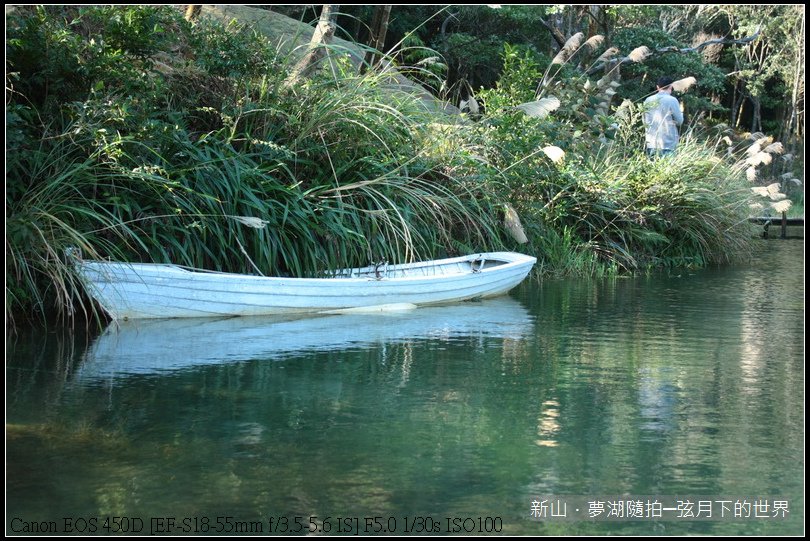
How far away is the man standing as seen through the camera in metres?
16.0

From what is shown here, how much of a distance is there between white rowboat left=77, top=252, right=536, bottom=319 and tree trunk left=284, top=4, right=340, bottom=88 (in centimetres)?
285

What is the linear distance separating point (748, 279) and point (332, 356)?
310 inches

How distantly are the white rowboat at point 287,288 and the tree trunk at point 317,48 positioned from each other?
2.85 meters

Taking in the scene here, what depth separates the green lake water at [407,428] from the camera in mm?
4344

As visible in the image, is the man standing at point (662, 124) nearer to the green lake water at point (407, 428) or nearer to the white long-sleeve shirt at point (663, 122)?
the white long-sleeve shirt at point (663, 122)

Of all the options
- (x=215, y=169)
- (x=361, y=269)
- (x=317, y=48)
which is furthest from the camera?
(x=317, y=48)

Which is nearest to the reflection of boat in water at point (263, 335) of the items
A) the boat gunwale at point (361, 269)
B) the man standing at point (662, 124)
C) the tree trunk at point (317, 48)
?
the boat gunwale at point (361, 269)

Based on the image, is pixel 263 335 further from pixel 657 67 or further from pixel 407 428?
pixel 657 67

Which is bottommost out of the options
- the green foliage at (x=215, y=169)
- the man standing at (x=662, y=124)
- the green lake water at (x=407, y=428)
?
the green lake water at (x=407, y=428)

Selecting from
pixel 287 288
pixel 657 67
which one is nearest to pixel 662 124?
pixel 287 288

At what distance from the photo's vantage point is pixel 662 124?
16.1 m

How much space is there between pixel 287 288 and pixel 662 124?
8485 mm

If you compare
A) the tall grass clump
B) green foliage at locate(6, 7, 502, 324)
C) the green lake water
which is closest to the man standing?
the tall grass clump

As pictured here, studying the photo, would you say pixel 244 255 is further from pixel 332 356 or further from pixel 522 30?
pixel 522 30
